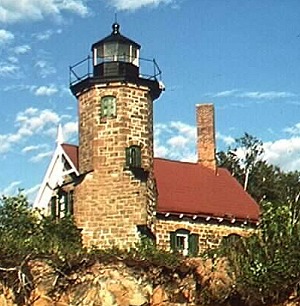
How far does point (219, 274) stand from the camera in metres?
25.3

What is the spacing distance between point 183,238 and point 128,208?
360 cm

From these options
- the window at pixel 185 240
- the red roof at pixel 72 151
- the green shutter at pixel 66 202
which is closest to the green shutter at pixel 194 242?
the window at pixel 185 240

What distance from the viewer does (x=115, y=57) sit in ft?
112

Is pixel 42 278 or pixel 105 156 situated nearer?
pixel 42 278

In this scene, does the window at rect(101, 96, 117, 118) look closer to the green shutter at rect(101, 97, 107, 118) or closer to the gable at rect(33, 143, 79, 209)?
the green shutter at rect(101, 97, 107, 118)

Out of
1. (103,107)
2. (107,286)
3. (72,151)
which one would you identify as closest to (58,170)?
(72,151)

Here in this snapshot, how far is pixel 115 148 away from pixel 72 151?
460 cm

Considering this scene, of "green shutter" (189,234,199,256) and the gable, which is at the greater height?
the gable

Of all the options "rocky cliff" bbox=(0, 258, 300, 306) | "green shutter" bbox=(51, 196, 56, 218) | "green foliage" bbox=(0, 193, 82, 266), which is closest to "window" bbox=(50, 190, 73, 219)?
"green shutter" bbox=(51, 196, 56, 218)

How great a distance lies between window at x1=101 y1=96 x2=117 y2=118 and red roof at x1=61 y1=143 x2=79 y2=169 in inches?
130

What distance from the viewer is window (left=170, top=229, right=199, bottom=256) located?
1358 inches

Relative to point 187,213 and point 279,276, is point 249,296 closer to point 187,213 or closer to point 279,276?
Answer: point 279,276

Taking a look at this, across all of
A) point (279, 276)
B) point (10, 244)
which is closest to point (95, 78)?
point (10, 244)

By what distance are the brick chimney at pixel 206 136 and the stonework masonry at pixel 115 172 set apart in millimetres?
6348
